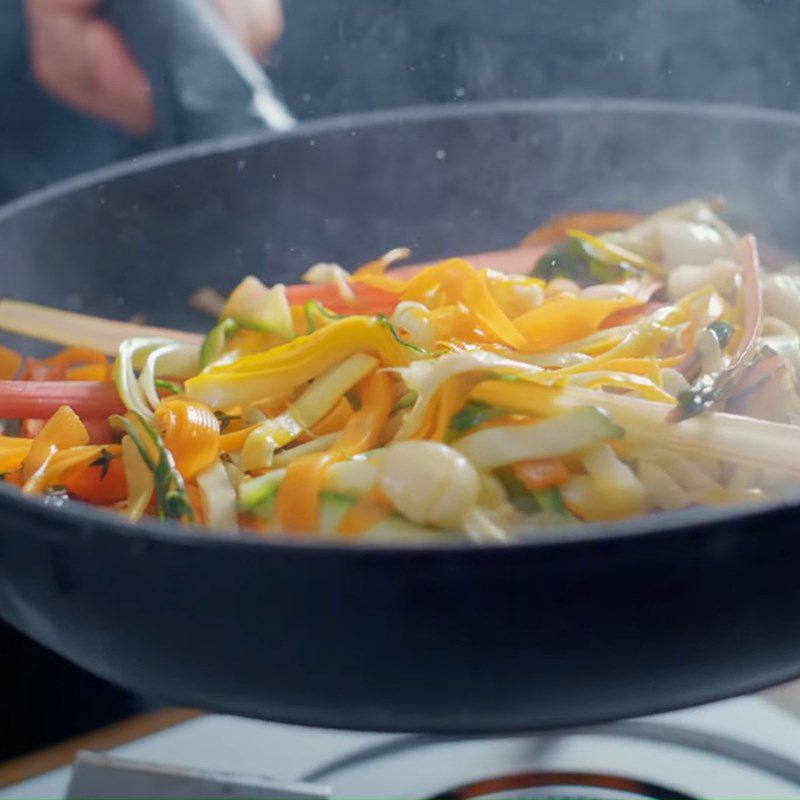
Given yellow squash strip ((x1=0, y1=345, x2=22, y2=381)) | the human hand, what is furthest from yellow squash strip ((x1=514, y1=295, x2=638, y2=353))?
the human hand

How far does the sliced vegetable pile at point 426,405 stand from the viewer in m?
0.74

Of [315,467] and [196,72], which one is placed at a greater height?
[196,72]

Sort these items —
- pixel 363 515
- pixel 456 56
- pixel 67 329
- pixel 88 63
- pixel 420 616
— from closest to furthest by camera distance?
pixel 420 616, pixel 363 515, pixel 67 329, pixel 456 56, pixel 88 63

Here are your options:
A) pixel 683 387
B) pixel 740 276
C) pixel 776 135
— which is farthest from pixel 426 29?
pixel 683 387

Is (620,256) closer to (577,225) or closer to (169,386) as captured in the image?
(577,225)

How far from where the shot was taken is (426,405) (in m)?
0.79

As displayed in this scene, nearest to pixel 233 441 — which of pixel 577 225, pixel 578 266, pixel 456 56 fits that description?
pixel 578 266

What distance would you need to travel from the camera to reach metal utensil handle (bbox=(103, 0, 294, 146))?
5.85ft

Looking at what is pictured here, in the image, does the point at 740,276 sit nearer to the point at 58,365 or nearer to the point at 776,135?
the point at 776,135

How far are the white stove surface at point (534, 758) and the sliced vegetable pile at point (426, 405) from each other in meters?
0.37

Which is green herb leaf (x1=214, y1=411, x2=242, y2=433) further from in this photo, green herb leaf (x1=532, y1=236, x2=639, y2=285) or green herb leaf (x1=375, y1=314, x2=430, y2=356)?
green herb leaf (x1=532, y1=236, x2=639, y2=285)

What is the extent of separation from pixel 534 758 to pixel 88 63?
4.47ft

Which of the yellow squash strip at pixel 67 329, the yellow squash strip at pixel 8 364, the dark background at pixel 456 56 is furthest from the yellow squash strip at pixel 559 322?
the dark background at pixel 456 56

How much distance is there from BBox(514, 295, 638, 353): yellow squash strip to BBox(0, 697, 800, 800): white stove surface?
15.1 inches
